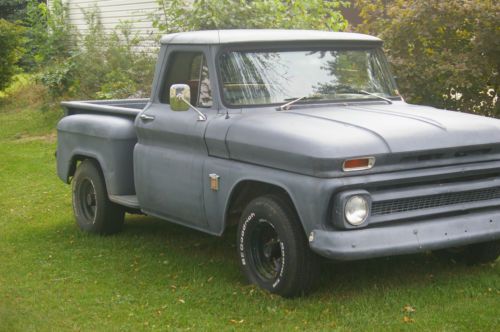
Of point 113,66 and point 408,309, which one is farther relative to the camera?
point 113,66

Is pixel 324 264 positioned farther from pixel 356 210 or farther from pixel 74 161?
pixel 74 161

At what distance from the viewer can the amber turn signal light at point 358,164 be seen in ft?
19.1

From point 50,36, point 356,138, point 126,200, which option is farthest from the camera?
point 50,36

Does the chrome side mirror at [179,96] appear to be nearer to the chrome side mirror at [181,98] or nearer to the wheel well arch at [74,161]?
the chrome side mirror at [181,98]

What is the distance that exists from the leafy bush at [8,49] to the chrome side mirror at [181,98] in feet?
51.0

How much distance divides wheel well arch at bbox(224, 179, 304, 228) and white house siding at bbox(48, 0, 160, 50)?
432 inches

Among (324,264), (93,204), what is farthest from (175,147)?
(93,204)

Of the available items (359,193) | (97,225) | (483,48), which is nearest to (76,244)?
(97,225)

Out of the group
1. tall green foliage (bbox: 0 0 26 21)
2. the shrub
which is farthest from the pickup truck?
tall green foliage (bbox: 0 0 26 21)

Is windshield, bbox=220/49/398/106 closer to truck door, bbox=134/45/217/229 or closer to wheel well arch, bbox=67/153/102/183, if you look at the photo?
truck door, bbox=134/45/217/229

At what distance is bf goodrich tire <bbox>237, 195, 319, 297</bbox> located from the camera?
6090 mm

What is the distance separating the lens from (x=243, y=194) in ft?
22.1

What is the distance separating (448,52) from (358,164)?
15.1ft

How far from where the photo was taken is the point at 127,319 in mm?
6109
